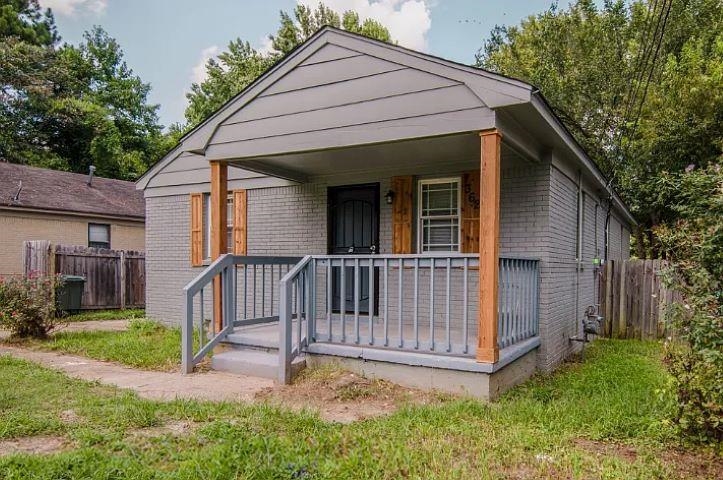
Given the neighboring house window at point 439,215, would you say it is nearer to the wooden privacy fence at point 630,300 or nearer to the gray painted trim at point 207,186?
the gray painted trim at point 207,186

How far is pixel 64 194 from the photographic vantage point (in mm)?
15258

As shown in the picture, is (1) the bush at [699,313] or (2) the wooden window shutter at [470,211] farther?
(2) the wooden window shutter at [470,211]

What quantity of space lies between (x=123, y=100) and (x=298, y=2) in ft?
35.3

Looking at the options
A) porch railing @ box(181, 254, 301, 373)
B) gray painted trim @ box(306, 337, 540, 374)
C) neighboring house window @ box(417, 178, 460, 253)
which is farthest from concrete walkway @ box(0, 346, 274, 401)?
neighboring house window @ box(417, 178, 460, 253)

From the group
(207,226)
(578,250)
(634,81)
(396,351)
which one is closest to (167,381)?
(396,351)

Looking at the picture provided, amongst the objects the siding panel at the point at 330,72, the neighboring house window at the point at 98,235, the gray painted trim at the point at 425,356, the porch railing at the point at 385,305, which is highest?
the siding panel at the point at 330,72

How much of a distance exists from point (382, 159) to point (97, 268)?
9.36m

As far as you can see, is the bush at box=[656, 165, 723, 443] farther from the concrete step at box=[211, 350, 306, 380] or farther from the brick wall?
the concrete step at box=[211, 350, 306, 380]

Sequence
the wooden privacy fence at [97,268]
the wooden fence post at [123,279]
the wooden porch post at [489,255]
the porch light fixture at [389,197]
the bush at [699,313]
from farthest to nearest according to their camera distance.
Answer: the wooden fence post at [123,279] → the wooden privacy fence at [97,268] → the porch light fixture at [389,197] → the wooden porch post at [489,255] → the bush at [699,313]

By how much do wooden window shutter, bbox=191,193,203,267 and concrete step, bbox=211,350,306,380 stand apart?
3441 millimetres

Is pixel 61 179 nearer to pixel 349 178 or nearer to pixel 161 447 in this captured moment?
pixel 349 178

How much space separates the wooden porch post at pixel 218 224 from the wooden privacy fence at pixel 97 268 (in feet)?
24.2

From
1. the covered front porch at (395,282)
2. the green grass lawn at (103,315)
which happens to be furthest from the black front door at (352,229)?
the green grass lawn at (103,315)

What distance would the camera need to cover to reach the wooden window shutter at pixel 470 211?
21.9ft
